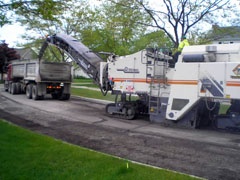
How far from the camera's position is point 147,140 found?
8.37 m

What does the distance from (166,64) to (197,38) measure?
9.41m

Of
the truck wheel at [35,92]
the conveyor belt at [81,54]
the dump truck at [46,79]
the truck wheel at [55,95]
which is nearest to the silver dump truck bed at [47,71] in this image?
the dump truck at [46,79]

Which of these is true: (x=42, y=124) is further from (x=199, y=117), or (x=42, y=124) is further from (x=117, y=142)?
(x=199, y=117)

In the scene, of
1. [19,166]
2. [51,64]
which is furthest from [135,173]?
[51,64]

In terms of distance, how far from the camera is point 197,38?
19.5m

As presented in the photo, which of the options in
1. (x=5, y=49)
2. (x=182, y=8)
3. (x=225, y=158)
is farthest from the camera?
(x=5, y=49)

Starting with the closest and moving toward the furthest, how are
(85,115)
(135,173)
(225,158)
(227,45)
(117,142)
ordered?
1. (135,173)
2. (225,158)
3. (117,142)
4. (227,45)
5. (85,115)

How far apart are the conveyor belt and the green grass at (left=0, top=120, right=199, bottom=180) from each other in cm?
736

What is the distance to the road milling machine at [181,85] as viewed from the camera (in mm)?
9305

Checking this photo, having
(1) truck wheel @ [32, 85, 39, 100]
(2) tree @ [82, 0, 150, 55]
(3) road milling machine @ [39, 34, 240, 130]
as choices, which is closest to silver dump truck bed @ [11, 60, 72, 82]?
(1) truck wheel @ [32, 85, 39, 100]

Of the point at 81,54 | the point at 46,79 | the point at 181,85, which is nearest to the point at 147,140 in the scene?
the point at 181,85

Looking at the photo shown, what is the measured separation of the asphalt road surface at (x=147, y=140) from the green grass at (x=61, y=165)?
0.86 metres

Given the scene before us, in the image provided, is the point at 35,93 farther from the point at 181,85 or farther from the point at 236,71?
the point at 236,71

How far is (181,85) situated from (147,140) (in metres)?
2.50
